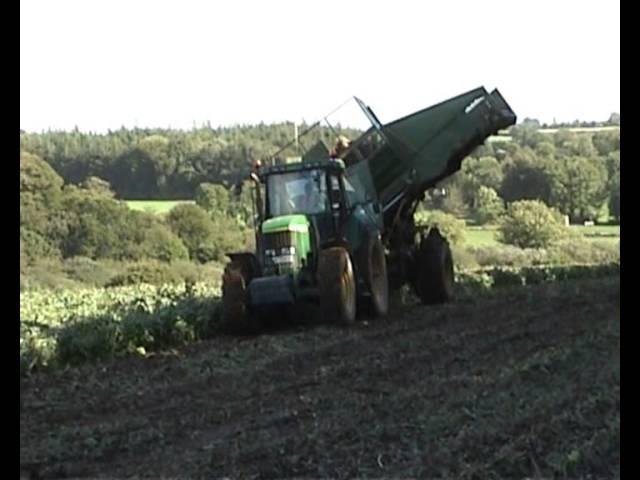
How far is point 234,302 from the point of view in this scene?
530 inches

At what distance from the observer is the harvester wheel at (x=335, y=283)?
13133 millimetres

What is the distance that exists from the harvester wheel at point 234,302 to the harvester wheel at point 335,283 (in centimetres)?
98

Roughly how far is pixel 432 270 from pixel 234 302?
13.1 ft

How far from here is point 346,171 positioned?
14828 millimetres

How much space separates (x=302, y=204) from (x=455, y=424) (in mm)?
7882

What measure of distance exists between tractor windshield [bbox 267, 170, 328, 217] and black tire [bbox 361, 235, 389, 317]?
0.82 meters

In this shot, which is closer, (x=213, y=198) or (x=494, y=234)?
(x=213, y=198)

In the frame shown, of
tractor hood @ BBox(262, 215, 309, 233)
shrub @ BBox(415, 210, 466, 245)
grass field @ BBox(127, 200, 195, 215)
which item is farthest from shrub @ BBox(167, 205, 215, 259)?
tractor hood @ BBox(262, 215, 309, 233)

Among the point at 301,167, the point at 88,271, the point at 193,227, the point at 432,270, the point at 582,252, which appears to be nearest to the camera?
the point at 301,167

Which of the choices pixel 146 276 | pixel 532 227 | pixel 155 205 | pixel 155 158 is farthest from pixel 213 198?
pixel 532 227

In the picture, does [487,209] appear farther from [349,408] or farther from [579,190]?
[349,408]

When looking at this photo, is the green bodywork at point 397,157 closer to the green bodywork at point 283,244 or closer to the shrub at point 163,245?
the green bodywork at point 283,244

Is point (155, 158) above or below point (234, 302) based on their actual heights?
above
